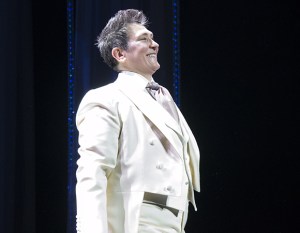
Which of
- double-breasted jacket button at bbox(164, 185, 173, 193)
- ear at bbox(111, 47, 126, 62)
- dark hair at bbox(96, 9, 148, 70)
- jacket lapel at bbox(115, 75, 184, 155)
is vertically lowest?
double-breasted jacket button at bbox(164, 185, 173, 193)

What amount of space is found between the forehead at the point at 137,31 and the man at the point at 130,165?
22cm

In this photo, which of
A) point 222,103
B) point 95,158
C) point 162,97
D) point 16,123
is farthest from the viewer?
point 222,103

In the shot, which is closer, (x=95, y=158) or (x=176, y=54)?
(x=95, y=158)

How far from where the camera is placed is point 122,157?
1.59 meters

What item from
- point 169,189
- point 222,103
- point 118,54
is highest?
point 118,54

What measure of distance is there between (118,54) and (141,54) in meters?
0.09

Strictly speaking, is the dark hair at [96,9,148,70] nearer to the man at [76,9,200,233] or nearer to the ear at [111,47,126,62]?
the ear at [111,47,126,62]

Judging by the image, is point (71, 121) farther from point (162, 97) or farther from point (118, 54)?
point (162, 97)

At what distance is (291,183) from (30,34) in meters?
1.54

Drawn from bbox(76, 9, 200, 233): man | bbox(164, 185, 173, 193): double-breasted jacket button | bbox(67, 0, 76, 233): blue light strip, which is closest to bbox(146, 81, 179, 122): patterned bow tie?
bbox(76, 9, 200, 233): man

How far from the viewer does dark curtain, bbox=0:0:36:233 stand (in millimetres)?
2480

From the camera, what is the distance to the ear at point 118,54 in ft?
6.17

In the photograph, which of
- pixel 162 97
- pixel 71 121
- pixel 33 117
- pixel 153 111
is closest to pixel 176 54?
pixel 71 121

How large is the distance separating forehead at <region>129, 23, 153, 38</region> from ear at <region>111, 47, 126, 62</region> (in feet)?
0.21
